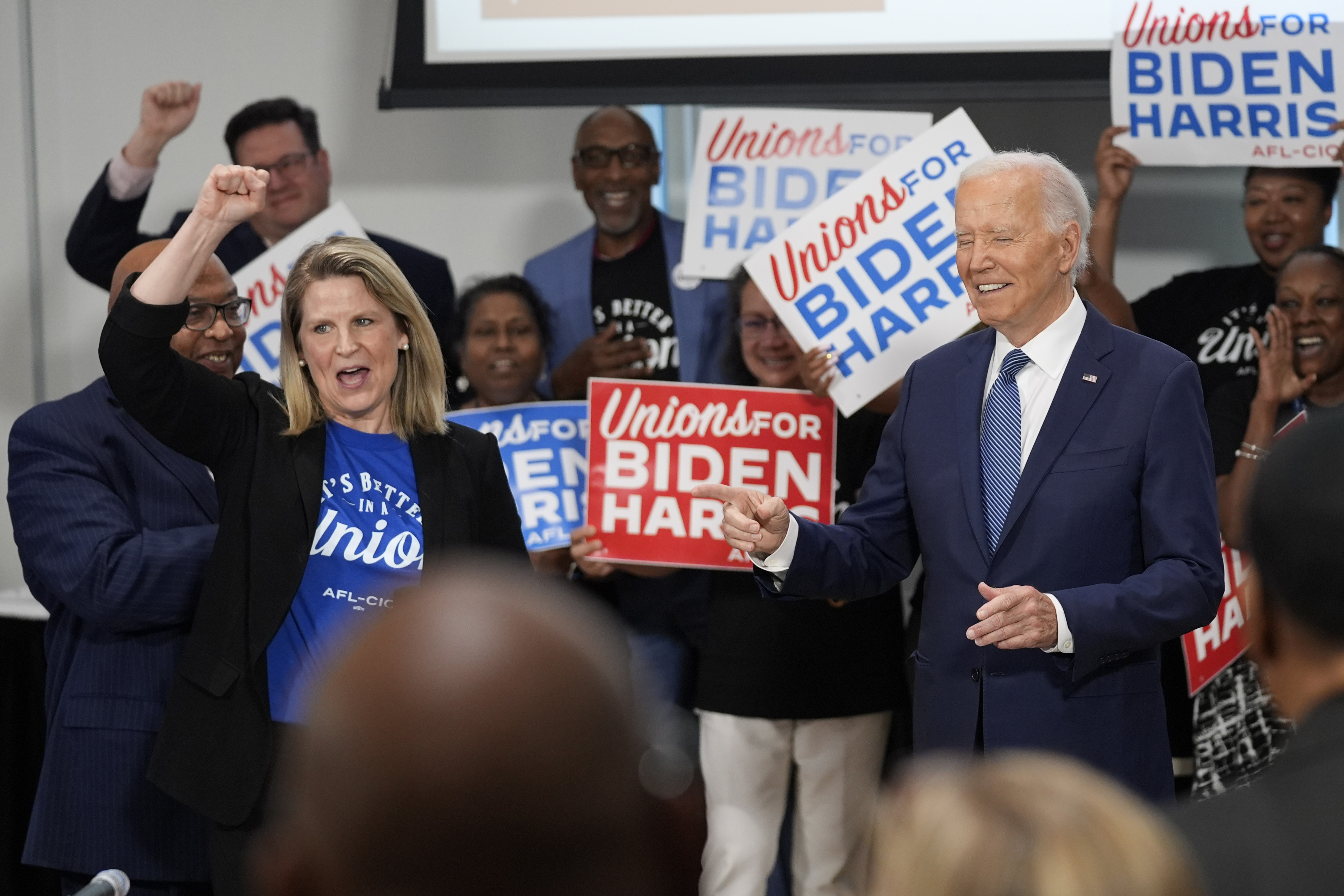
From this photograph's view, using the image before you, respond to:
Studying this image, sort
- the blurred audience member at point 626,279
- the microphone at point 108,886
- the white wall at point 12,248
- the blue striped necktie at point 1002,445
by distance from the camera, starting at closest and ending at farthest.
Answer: the microphone at point 108,886 < the blue striped necktie at point 1002,445 < the blurred audience member at point 626,279 < the white wall at point 12,248

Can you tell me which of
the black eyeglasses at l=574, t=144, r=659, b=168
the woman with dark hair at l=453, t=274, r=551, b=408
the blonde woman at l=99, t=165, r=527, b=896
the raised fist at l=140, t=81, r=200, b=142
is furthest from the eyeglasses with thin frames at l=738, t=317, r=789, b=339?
the raised fist at l=140, t=81, r=200, b=142

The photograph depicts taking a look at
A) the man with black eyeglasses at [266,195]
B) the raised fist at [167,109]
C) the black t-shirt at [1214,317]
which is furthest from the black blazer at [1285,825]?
the raised fist at [167,109]

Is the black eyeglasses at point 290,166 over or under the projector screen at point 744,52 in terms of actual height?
under

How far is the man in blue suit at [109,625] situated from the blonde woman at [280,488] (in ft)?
1.02

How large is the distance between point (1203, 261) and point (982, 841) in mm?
4218

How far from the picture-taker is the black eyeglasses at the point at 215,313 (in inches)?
110

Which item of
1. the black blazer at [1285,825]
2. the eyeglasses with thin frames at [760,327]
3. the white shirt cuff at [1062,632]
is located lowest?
the white shirt cuff at [1062,632]

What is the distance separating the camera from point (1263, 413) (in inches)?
134

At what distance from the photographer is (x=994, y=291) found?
2400 mm

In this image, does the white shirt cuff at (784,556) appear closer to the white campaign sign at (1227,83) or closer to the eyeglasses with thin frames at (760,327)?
→ the eyeglasses with thin frames at (760,327)

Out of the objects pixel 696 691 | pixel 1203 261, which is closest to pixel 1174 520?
pixel 696 691

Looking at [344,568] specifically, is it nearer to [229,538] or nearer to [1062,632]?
[229,538]

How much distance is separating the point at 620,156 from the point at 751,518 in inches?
76.4

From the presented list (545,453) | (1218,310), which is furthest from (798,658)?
(1218,310)
